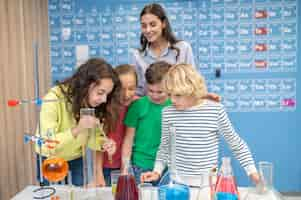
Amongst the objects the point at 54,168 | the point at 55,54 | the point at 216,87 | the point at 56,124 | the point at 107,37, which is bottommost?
the point at 54,168

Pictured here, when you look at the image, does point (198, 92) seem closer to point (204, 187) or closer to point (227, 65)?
point (204, 187)

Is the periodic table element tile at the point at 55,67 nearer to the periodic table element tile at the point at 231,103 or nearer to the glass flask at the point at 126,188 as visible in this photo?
the periodic table element tile at the point at 231,103

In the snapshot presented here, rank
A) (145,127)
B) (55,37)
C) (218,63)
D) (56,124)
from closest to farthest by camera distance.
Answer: (56,124), (145,127), (218,63), (55,37)

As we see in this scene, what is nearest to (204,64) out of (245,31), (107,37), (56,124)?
(245,31)

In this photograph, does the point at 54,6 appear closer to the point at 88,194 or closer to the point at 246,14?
the point at 246,14

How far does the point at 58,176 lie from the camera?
1125mm

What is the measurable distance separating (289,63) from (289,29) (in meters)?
0.32

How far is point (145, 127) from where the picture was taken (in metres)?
1.82

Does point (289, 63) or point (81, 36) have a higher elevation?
point (81, 36)

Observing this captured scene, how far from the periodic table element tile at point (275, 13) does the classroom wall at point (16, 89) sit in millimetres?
2150

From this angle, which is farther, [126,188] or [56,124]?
[56,124]

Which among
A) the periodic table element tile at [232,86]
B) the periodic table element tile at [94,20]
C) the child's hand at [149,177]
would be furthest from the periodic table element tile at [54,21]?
the child's hand at [149,177]

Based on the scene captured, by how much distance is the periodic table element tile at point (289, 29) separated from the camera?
309 cm

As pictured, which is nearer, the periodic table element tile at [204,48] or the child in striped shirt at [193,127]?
the child in striped shirt at [193,127]
